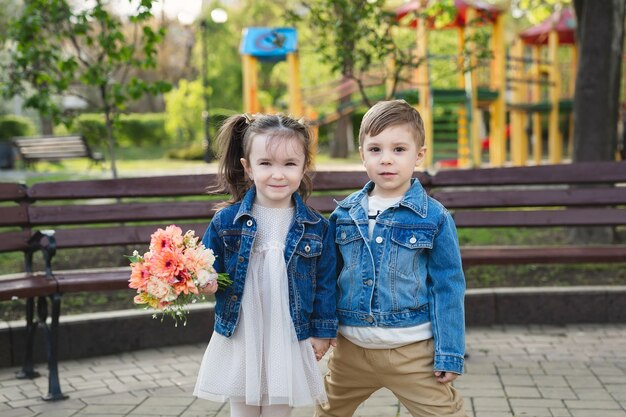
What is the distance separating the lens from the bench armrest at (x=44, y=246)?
4996 mm

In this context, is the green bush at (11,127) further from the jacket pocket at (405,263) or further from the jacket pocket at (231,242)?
the jacket pocket at (405,263)

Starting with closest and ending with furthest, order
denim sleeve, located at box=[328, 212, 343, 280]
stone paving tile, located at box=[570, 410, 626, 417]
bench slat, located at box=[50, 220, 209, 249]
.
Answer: denim sleeve, located at box=[328, 212, 343, 280]
stone paving tile, located at box=[570, 410, 626, 417]
bench slat, located at box=[50, 220, 209, 249]

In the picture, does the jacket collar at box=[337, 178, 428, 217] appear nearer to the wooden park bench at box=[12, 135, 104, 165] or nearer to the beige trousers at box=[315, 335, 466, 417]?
the beige trousers at box=[315, 335, 466, 417]

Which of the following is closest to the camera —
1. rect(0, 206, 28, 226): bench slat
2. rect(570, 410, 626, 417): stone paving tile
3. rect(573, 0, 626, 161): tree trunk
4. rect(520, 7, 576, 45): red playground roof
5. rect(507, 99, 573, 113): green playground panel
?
rect(570, 410, 626, 417): stone paving tile

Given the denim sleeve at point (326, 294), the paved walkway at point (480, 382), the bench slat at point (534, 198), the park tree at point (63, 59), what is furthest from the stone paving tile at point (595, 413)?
the park tree at point (63, 59)

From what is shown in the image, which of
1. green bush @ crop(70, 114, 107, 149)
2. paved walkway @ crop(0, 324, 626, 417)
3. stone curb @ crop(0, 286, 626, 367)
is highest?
green bush @ crop(70, 114, 107, 149)

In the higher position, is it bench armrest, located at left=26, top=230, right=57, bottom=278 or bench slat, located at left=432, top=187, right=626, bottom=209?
bench slat, located at left=432, top=187, right=626, bottom=209

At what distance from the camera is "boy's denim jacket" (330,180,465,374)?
10.0 feet

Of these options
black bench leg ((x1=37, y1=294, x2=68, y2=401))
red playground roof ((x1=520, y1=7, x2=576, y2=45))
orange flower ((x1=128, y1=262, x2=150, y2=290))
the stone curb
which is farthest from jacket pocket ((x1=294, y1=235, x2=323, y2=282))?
red playground roof ((x1=520, y1=7, x2=576, y2=45))

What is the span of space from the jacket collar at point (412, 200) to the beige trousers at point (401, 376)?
479 millimetres

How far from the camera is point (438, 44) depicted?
22766mm

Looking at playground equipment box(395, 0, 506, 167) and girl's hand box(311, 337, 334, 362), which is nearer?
girl's hand box(311, 337, 334, 362)

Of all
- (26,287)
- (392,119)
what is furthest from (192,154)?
(392,119)

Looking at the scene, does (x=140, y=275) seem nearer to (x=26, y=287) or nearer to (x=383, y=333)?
(x=383, y=333)
